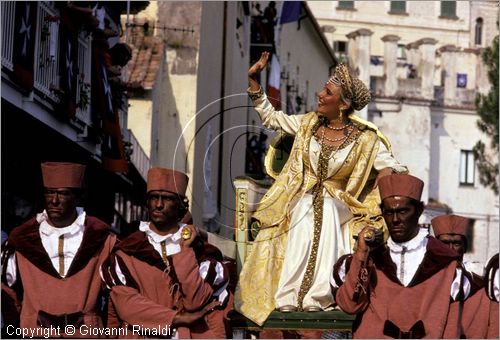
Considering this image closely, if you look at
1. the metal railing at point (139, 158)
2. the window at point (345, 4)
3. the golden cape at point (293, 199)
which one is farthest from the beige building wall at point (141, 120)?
the window at point (345, 4)

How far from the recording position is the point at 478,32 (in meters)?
83.7

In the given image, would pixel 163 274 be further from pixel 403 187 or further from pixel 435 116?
pixel 435 116

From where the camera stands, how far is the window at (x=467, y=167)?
7019cm

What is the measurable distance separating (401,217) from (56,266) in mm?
2246

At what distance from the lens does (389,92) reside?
2721 inches

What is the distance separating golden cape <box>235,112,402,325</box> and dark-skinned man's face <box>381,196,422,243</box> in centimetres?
167

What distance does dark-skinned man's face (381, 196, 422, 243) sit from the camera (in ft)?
35.8

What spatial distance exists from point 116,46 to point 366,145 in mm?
13450

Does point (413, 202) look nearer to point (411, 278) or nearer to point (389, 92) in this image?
point (411, 278)

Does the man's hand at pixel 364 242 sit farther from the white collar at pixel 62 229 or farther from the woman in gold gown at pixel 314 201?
the white collar at pixel 62 229

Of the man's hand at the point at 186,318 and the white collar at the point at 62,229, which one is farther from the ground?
the white collar at the point at 62,229

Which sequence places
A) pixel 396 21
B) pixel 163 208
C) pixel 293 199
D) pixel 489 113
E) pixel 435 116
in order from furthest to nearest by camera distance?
pixel 396 21, pixel 435 116, pixel 489 113, pixel 293 199, pixel 163 208

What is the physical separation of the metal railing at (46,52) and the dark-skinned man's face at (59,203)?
9.16 m

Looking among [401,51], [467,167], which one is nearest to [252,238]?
[467,167]
